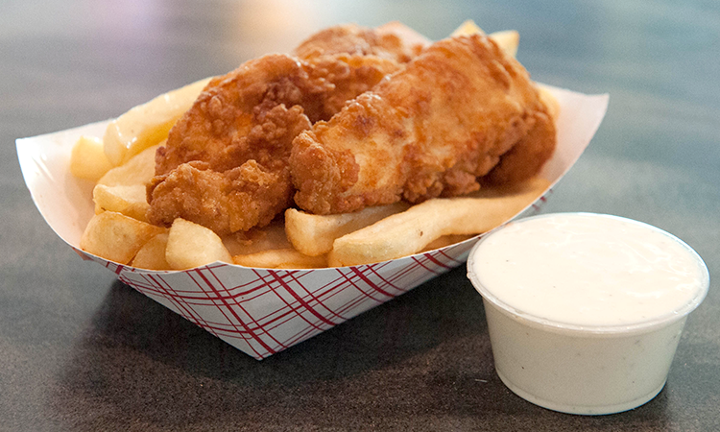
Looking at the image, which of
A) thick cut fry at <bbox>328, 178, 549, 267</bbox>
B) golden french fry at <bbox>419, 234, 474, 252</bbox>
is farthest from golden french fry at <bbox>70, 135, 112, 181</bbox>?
golden french fry at <bbox>419, 234, 474, 252</bbox>

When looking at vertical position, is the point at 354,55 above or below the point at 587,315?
above

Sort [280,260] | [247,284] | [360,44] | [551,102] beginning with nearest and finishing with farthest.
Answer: [247,284]
[280,260]
[360,44]
[551,102]

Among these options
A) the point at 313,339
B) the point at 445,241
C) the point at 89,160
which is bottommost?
the point at 313,339

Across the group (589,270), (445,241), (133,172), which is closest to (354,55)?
(445,241)

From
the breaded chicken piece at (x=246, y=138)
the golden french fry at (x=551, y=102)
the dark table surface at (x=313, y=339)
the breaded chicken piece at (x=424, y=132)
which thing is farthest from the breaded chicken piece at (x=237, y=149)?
the golden french fry at (x=551, y=102)

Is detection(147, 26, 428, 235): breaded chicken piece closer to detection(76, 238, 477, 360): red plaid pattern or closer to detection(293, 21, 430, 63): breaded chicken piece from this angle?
detection(76, 238, 477, 360): red plaid pattern

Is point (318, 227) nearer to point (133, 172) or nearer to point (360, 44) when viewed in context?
point (133, 172)

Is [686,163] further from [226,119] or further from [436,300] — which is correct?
[226,119]
